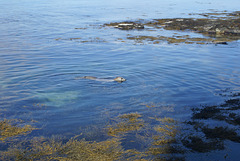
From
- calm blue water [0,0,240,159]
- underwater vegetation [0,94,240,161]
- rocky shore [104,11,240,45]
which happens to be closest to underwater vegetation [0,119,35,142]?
underwater vegetation [0,94,240,161]

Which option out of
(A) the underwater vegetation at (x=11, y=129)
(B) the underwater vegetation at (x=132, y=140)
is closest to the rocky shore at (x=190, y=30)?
(B) the underwater vegetation at (x=132, y=140)

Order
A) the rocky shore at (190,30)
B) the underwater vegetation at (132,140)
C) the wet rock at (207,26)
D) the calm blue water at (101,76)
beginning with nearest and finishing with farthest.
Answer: the underwater vegetation at (132,140) → the calm blue water at (101,76) → the rocky shore at (190,30) → the wet rock at (207,26)

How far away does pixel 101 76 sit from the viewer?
17719mm

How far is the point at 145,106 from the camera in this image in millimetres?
12781

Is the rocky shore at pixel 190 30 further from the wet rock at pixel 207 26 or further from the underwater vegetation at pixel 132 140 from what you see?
the underwater vegetation at pixel 132 140

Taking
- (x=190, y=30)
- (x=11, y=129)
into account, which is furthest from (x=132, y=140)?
(x=190, y=30)

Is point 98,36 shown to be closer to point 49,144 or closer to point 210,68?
point 210,68

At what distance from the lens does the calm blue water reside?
482 inches

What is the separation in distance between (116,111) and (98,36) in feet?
74.3

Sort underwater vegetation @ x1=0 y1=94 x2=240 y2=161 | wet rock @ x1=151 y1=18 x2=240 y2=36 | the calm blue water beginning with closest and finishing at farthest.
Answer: underwater vegetation @ x1=0 y1=94 x2=240 y2=161 → the calm blue water → wet rock @ x1=151 y1=18 x2=240 y2=36

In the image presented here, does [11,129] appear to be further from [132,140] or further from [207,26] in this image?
[207,26]

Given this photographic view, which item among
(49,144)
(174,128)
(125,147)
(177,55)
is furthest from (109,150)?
(177,55)

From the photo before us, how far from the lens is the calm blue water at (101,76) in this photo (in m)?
12.2

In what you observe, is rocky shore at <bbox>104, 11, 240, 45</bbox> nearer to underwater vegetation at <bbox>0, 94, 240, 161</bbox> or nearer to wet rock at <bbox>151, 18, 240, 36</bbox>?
wet rock at <bbox>151, 18, 240, 36</bbox>
